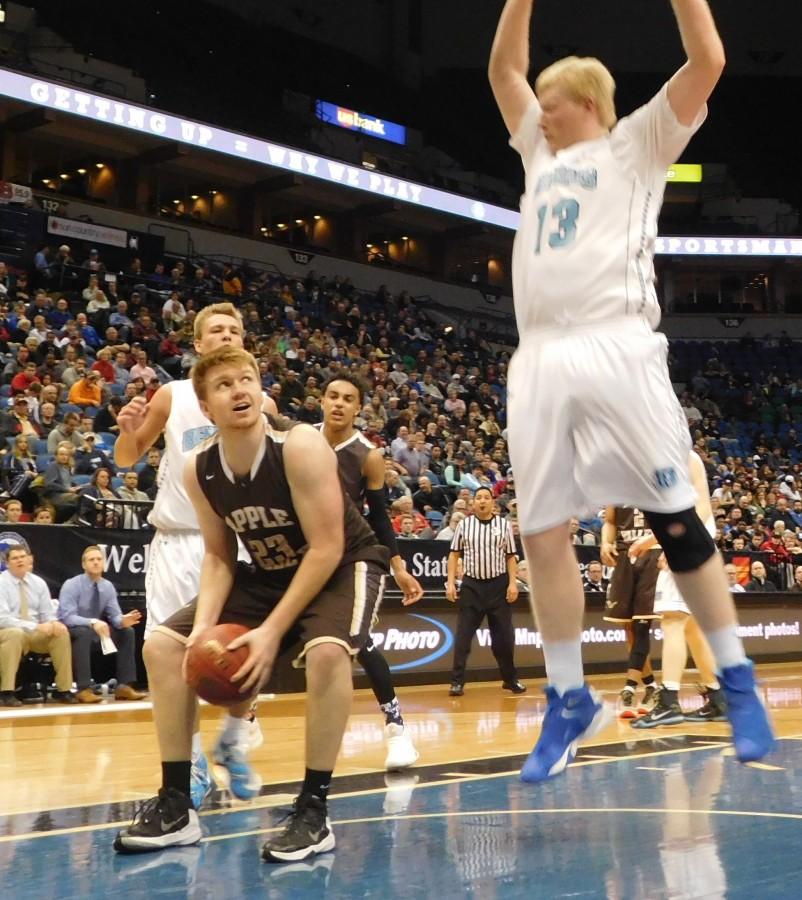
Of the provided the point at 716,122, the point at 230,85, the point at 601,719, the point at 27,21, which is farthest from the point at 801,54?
the point at 601,719

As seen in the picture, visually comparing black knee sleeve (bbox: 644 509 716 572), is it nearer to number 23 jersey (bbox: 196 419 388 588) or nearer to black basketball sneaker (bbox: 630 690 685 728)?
number 23 jersey (bbox: 196 419 388 588)

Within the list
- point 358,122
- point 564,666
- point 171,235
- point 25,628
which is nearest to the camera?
point 564,666

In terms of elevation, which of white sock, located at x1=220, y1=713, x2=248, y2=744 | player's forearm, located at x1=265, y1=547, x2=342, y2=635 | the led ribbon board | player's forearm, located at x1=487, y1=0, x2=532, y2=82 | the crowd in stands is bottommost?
white sock, located at x1=220, y1=713, x2=248, y2=744

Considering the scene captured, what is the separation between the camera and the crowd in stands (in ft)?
42.9

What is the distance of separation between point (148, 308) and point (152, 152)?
6.13 meters

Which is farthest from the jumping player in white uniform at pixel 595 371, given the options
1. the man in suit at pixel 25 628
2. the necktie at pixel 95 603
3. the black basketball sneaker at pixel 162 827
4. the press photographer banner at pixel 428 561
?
the press photographer banner at pixel 428 561

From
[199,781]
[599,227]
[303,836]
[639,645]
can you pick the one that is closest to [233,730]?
[199,781]

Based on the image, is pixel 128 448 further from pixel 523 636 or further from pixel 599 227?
pixel 523 636

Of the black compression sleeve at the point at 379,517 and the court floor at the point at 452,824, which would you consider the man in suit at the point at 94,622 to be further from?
the black compression sleeve at the point at 379,517

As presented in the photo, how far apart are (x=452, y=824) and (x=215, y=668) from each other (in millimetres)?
1260

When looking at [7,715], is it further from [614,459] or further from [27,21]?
[27,21]

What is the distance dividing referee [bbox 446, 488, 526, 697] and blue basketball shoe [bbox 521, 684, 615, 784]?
25.8 ft

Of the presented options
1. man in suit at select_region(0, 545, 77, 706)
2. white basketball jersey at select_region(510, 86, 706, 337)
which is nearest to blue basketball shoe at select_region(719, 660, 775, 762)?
white basketball jersey at select_region(510, 86, 706, 337)

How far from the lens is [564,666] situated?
11.8 feet
